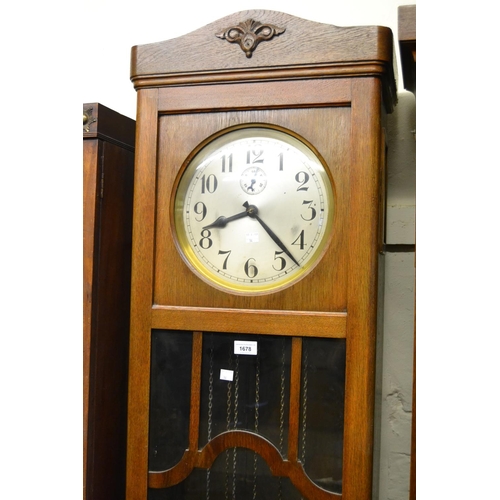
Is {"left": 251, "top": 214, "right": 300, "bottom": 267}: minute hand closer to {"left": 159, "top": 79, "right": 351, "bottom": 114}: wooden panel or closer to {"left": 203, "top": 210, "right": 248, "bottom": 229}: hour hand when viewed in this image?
{"left": 203, "top": 210, "right": 248, "bottom": 229}: hour hand

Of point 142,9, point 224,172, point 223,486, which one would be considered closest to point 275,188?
point 224,172

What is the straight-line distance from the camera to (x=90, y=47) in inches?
72.2

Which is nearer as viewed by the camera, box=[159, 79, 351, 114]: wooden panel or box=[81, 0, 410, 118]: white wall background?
box=[159, 79, 351, 114]: wooden panel

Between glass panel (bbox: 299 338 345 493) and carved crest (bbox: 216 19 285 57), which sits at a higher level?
carved crest (bbox: 216 19 285 57)

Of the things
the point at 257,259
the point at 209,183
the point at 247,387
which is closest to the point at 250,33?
the point at 209,183

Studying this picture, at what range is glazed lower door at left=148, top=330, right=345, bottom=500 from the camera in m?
1.17

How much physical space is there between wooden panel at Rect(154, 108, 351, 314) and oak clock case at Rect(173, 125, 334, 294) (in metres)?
0.02

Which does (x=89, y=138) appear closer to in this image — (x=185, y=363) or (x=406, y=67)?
(x=185, y=363)

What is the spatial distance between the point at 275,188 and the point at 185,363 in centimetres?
40

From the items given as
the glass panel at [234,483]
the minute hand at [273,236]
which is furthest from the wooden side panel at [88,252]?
the minute hand at [273,236]

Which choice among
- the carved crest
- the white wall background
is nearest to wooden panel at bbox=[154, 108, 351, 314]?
the carved crest

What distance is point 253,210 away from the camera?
4.00ft

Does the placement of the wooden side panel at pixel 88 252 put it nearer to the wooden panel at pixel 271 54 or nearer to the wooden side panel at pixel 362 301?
the wooden panel at pixel 271 54

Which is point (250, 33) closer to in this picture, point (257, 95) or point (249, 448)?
point (257, 95)
